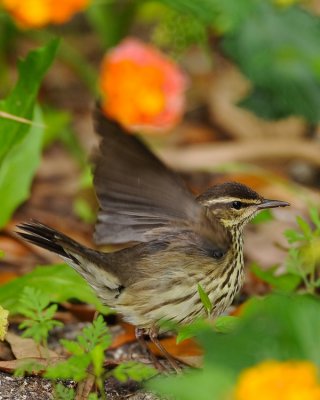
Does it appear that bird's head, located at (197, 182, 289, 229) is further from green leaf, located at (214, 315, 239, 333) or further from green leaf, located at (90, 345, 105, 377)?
green leaf, located at (90, 345, 105, 377)

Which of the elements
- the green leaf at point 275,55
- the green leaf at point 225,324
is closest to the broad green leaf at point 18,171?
the green leaf at point 275,55

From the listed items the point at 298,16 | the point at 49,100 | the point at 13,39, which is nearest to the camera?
the point at 298,16

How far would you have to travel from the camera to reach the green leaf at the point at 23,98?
5.37 meters

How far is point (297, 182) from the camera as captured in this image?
7.91 meters

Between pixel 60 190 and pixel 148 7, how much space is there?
4.87 ft

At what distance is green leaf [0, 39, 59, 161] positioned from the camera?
537 centimetres

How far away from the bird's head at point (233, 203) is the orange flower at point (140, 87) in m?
1.37

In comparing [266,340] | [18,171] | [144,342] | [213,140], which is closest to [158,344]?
[144,342]

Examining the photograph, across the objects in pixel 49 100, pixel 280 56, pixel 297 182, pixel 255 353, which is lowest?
pixel 49 100

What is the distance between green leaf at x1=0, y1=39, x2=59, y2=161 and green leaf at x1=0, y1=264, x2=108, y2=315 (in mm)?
668

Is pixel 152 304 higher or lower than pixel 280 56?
lower

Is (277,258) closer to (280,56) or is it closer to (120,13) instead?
(280,56)

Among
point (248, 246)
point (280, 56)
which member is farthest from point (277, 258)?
point (280, 56)

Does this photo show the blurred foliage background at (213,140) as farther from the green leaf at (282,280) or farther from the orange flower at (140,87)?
the orange flower at (140,87)
